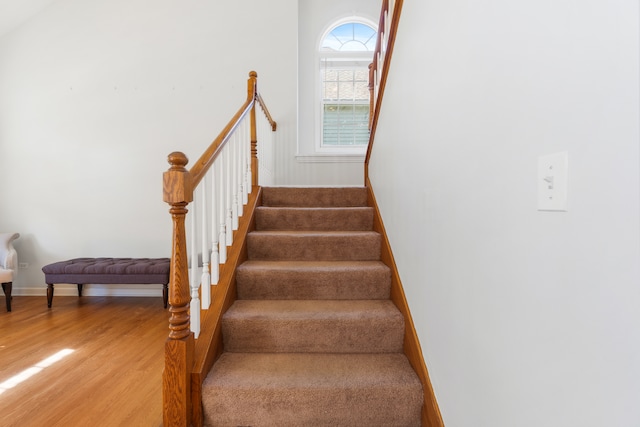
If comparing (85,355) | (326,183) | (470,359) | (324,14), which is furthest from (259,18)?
(470,359)

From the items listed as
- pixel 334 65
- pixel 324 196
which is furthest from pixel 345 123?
pixel 324 196

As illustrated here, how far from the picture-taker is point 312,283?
77.8 inches

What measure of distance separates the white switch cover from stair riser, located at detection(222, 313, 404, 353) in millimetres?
1159

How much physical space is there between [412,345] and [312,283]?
686 mm

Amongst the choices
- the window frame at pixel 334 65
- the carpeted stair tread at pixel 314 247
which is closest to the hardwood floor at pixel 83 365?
the carpeted stair tread at pixel 314 247

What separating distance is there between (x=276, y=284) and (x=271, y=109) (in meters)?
2.71

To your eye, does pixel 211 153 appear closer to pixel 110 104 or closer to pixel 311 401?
pixel 311 401

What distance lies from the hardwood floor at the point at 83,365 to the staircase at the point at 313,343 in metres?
0.54

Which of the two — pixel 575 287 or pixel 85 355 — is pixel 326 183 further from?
pixel 575 287

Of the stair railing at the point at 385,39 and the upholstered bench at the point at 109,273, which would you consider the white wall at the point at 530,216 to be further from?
the upholstered bench at the point at 109,273

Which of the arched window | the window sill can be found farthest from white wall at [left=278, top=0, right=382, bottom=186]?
the arched window

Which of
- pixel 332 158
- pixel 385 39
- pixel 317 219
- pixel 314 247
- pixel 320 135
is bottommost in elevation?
pixel 314 247

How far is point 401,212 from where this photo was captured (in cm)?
181

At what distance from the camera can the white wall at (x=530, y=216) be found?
0.51 metres
